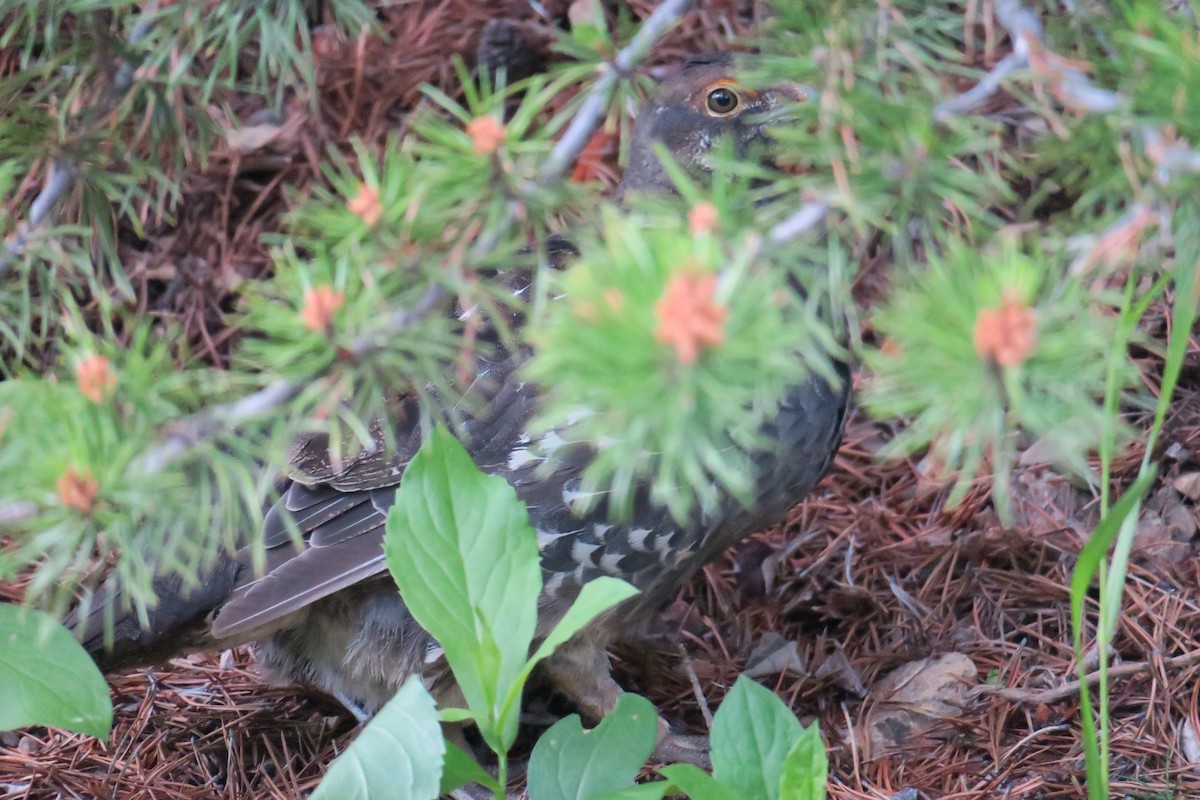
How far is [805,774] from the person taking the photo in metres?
1.99

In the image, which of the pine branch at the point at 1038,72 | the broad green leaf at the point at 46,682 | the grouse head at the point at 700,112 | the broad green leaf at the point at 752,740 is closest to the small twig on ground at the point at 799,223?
the pine branch at the point at 1038,72

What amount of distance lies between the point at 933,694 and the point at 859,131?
187 centimetres

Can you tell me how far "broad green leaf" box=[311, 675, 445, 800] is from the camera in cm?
188

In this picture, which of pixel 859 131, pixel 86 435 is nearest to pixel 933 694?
pixel 859 131

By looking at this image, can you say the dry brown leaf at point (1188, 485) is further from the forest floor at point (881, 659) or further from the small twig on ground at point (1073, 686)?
the small twig on ground at point (1073, 686)

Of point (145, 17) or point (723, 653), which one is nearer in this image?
point (145, 17)

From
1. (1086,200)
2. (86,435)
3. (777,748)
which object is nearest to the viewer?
(86,435)

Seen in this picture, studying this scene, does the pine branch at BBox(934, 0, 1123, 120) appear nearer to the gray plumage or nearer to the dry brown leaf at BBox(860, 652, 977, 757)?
the gray plumage

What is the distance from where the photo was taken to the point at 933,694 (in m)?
2.85

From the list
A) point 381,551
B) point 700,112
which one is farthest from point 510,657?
point 700,112

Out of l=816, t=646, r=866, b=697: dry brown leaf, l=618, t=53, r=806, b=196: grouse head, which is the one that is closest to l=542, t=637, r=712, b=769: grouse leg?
l=816, t=646, r=866, b=697: dry brown leaf

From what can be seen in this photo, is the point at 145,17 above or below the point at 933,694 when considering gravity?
above

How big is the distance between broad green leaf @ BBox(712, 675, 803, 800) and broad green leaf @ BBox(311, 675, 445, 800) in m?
0.54

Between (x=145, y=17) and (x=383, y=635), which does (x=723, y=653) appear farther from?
(x=145, y=17)
